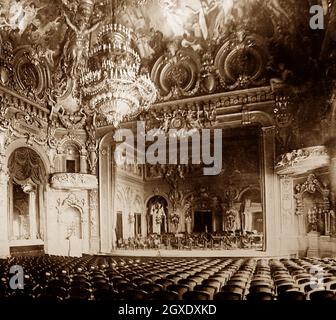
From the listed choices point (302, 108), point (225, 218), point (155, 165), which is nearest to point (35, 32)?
point (155, 165)

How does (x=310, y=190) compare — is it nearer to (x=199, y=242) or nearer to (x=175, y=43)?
(x=199, y=242)

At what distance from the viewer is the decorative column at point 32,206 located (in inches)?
577

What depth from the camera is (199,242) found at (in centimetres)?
1678

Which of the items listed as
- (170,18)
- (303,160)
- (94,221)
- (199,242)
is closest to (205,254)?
(199,242)

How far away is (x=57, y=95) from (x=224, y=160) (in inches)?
359

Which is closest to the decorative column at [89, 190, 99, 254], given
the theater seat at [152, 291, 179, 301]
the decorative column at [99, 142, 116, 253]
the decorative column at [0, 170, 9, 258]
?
the decorative column at [99, 142, 116, 253]

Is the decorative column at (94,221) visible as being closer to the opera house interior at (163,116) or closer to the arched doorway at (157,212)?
the opera house interior at (163,116)

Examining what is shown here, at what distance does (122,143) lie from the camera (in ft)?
56.2

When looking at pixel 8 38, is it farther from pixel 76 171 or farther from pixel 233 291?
pixel 233 291

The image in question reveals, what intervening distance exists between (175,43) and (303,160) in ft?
24.1

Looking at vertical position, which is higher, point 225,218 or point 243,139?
point 243,139

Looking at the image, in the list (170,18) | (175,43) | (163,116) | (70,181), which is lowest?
(70,181)

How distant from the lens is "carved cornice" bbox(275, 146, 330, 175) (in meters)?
11.3
